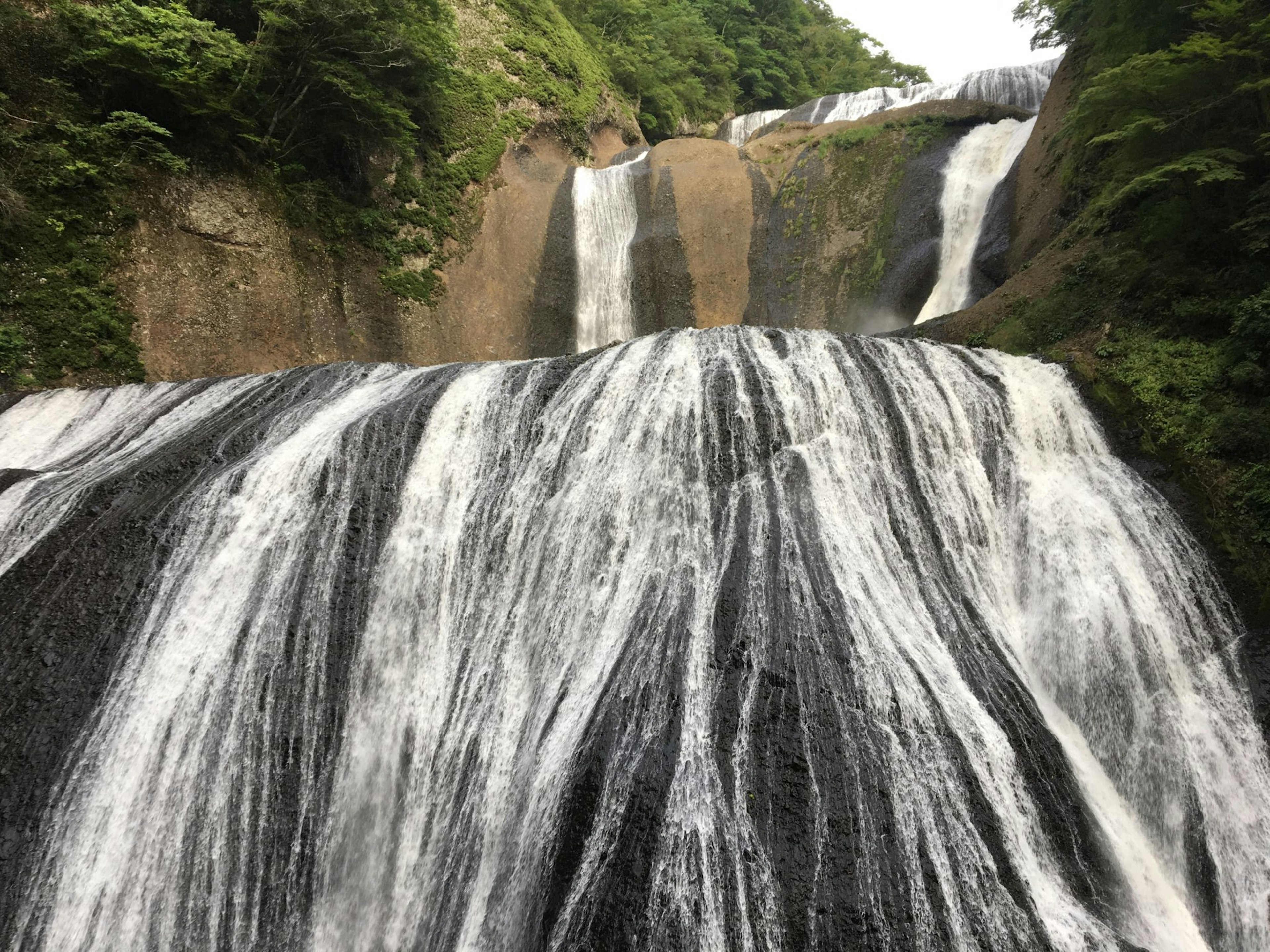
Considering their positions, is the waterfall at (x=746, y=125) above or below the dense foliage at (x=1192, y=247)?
above

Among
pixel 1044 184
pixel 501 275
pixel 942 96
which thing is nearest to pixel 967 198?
pixel 1044 184

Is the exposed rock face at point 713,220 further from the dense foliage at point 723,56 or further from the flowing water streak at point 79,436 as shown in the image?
the flowing water streak at point 79,436

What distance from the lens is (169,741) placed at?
4.85 meters

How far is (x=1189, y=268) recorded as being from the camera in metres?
7.71

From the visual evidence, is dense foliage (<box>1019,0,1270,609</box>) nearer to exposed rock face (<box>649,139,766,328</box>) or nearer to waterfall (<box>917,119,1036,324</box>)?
waterfall (<box>917,119,1036,324</box>)

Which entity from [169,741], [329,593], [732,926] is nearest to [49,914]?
[169,741]

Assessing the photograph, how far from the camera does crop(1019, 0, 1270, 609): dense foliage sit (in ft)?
21.0

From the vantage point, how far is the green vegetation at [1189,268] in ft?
20.6

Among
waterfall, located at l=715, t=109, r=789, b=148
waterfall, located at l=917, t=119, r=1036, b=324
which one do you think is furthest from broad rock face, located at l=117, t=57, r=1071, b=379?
waterfall, located at l=715, t=109, r=789, b=148

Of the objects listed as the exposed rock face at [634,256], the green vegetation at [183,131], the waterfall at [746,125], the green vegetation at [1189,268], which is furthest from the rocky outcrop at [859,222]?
the green vegetation at [183,131]

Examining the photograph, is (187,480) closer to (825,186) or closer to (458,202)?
(458,202)

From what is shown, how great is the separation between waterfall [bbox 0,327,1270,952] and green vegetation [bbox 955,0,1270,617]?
2.01ft

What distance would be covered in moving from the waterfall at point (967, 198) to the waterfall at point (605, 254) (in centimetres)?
711

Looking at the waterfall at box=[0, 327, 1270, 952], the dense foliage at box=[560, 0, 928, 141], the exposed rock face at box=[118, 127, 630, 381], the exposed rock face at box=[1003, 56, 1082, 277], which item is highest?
the dense foliage at box=[560, 0, 928, 141]
